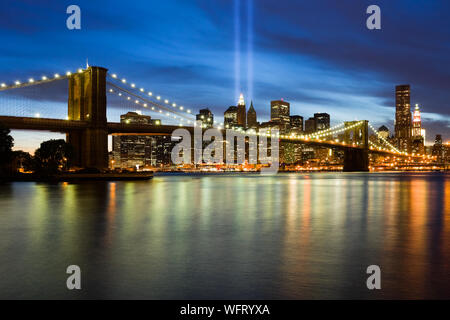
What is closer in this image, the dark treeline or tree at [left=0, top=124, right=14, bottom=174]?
tree at [left=0, top=124, right=14, bottom=174]

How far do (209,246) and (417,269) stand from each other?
467 centimetres

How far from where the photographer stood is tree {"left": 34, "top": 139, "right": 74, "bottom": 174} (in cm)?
5728

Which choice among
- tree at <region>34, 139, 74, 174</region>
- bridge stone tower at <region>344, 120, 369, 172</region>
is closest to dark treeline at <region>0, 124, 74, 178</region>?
tree at <region>34, 139, 74, 174</region>

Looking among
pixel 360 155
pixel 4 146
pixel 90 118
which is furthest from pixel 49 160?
pixel 360 155

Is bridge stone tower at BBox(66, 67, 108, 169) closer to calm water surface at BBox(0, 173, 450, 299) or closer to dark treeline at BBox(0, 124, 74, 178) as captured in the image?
dark treeline at BBox(0, 124, 74, 178)

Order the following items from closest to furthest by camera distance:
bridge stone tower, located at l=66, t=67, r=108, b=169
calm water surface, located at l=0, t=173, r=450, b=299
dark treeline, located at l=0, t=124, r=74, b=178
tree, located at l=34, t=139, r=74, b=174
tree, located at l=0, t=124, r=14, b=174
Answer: calm water surface, located at l=0, t=173, r=450, b=299
tree, located at l=0, t=124, r=14, b=174
dark treeline, located at l=0, t=124, r=74, b=178
tree, located at l=34, t=139, r=74, b=174
bridge stone tower, located at l=66, t=67, r=108, b=169

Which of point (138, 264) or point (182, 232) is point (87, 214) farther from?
point (138, 264)

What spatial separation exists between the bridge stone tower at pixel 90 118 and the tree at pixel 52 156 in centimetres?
306

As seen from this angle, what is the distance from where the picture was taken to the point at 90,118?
6188cm

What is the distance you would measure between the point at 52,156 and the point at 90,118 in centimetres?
829

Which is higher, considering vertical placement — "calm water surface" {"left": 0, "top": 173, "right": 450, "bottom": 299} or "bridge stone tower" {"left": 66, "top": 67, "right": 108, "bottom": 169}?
"bridge stone tower" {"left": 66, "top": 67, "right": 108, "bottom": 169}

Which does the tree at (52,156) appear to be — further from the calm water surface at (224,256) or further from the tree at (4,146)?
the calm water surface at (224,256)

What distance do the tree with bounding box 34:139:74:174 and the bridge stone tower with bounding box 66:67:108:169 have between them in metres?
3.06

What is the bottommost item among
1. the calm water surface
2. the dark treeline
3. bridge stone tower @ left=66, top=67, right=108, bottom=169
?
the calm water surface
